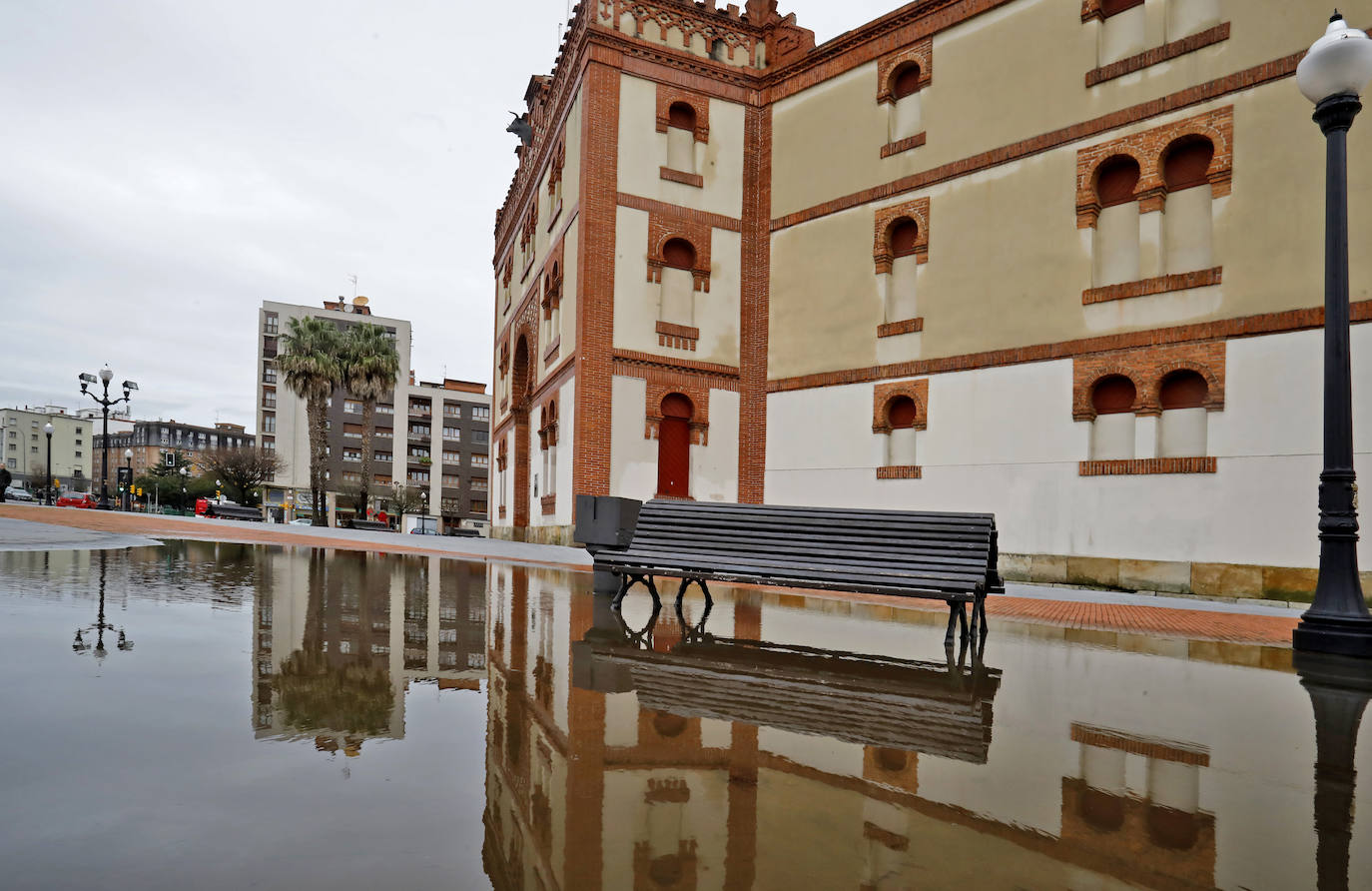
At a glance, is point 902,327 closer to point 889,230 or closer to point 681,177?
point 889,230

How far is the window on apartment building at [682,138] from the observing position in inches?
956

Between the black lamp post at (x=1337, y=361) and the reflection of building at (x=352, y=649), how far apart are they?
7267 mm

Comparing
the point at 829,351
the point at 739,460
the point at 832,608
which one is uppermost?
the point at 829,351

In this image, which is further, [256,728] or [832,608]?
[832,608]

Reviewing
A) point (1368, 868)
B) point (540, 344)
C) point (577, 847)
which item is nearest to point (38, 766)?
point (577, 847)

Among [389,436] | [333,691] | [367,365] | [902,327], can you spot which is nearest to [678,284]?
[902,327]

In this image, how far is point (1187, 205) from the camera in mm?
16906

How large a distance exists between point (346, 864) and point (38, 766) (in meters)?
1.50

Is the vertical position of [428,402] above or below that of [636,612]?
above

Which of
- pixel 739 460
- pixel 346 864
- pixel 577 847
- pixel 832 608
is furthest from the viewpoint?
pixel 739 460

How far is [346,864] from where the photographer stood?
2.42m

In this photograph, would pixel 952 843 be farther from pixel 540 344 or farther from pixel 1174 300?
pixel 540 344

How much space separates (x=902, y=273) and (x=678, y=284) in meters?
6.02

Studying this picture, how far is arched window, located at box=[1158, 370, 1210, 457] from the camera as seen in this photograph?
16.4 metres
